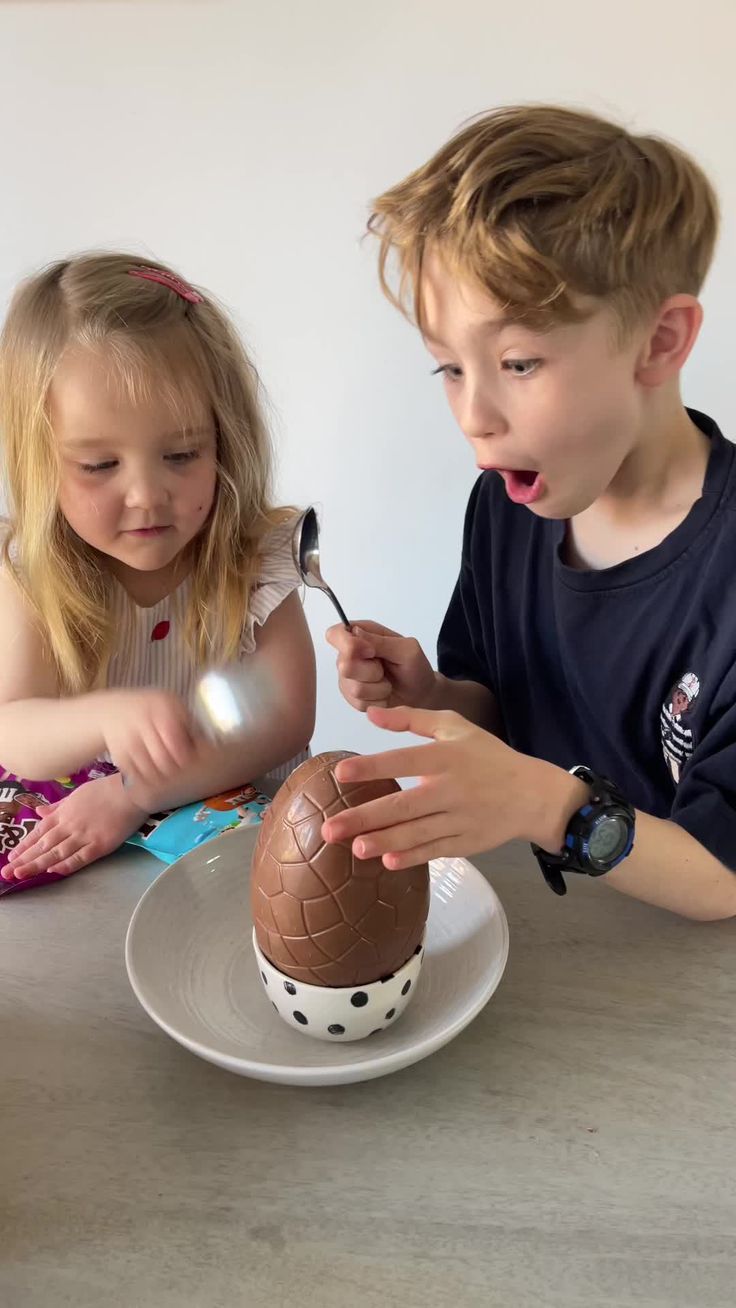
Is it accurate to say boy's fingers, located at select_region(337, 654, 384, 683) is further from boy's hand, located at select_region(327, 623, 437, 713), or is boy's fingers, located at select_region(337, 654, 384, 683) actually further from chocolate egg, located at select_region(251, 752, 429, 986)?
chocolate egg, located at select_region(251, 752, 429, 986)

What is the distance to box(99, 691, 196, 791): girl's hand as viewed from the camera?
83cm

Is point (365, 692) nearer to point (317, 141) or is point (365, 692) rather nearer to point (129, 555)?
point (129, 555)

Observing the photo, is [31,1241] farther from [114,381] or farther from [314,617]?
[314,617]

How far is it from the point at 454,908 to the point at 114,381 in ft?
1.93

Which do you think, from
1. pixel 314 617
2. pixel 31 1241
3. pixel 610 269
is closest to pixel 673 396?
pixel 610 269

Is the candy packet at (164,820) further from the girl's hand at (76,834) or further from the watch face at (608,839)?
the watch face at (608,839)

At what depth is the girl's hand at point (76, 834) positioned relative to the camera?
33.6 inches

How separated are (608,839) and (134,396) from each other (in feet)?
1.97

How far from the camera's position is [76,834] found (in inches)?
34.5

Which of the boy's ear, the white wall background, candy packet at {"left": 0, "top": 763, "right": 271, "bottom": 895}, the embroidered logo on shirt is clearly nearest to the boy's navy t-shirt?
the embroidered logo on shirt

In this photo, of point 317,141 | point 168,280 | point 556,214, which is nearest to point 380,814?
point 556,214

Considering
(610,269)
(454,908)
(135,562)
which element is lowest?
(454,908)

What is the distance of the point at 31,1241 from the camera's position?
1.79ft

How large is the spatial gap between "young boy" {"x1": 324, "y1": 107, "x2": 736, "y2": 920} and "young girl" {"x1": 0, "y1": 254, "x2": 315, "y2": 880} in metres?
0.19
